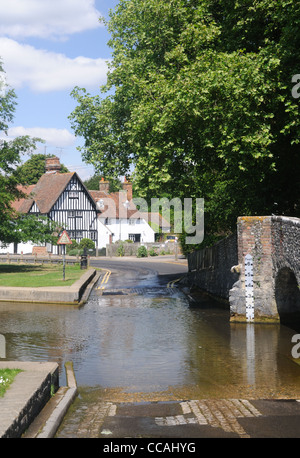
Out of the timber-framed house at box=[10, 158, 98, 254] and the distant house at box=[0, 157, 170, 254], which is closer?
the timber-framed house at box=[10, 158, 98, 254]

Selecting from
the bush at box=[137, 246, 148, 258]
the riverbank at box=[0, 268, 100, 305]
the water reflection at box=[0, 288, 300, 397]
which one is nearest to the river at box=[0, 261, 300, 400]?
the water reflection at box=[0, 288, 300, 397]

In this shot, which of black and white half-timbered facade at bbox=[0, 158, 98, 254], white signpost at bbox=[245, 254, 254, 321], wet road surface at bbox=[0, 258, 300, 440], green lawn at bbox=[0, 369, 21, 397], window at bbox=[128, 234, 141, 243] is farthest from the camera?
window at bbox=[128, 234, 141, 243]

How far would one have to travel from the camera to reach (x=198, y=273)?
28.7 metres

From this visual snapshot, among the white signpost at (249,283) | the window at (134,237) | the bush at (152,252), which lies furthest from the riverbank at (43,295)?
the window at (134,237)

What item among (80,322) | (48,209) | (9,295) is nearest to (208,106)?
(80,322)

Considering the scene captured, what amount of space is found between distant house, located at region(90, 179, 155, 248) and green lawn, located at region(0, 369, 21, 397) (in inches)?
2935

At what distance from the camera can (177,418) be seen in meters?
7.32

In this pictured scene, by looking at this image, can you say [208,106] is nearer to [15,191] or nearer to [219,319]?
[219,319]

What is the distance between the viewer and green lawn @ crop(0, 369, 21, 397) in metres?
7.36

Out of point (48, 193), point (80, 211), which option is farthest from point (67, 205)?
point (48, 193)

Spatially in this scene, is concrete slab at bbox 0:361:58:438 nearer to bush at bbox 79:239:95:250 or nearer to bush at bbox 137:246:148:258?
bush at bbox 137:246:148:258

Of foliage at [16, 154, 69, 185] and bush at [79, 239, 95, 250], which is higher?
foliage at [16, 154, 69, 185]

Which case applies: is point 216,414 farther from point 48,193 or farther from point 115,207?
point 115,207

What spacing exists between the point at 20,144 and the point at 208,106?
67.5 feet
